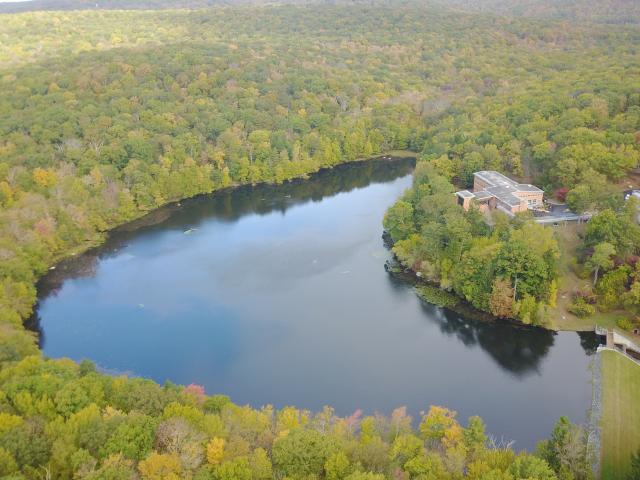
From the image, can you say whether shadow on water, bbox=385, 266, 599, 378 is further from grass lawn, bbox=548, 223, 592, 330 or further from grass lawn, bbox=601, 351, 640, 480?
grass lawn, bbox=601, 351, 640, 480

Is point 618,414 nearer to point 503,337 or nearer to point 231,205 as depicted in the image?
point 503,337

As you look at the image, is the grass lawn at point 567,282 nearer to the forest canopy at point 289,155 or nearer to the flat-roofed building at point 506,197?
the forest canopy at point 289,155

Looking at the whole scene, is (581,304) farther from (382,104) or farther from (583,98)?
(382,104)

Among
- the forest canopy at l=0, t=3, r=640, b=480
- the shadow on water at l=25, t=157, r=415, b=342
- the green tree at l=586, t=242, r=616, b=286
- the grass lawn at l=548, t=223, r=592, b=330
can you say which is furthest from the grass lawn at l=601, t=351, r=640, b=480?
the shadow on water at l=25, t=157, r=415, b=342

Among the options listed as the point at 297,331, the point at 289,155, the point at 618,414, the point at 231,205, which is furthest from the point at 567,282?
the point at 289,155

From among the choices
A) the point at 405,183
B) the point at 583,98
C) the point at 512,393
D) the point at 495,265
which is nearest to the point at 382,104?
the point at 405,183

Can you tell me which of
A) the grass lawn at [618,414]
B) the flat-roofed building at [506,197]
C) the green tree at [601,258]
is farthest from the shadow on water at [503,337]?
the flat-roofed building at [506,197]
